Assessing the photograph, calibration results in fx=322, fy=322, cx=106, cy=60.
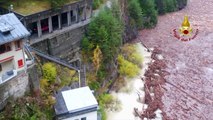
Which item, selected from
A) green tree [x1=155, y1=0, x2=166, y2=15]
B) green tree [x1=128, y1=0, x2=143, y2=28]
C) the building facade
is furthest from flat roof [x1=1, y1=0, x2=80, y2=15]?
green tree [x1=155, y1=0, x2=166, y2=15]

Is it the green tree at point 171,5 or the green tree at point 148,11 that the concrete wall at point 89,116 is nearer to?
the green tree at point 148,11

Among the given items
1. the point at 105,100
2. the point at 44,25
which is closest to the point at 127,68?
the point at 105,100

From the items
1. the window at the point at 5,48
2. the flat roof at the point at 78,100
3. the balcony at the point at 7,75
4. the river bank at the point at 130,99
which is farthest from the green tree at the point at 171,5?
the window at the point at 5,48

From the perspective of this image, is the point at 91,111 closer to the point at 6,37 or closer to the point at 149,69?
the point at 6,37

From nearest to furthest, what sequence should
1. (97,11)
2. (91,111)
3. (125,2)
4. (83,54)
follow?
(91,111) → (83,54) → (97,11) → (125,2)

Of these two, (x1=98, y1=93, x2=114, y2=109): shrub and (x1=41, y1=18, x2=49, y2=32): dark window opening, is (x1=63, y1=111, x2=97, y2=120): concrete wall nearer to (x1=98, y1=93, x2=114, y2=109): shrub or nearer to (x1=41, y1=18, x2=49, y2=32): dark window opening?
(x1=98, y1=93, x2=114, y2=109): shrub

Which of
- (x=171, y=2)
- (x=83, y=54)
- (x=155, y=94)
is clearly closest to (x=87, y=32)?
(x=83, y=54)

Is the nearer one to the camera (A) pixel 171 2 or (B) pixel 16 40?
(B) pixel 16 40

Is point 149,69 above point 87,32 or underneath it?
underneath
